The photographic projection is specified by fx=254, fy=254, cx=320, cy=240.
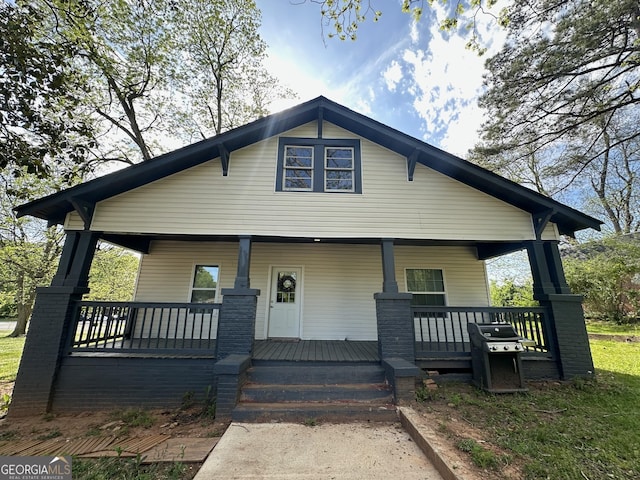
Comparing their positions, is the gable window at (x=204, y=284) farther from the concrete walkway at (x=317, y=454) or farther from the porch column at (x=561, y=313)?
the porch column at (x=561, y=313)

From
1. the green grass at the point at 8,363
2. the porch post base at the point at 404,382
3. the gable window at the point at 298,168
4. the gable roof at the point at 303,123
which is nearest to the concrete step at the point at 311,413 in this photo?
the porch post base at the point at 404,382

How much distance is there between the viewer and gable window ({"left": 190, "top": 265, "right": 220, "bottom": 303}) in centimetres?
718

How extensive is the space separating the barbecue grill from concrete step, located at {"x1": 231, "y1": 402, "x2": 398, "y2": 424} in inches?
77.2

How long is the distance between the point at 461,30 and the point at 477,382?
634 cm

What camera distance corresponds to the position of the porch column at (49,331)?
4461 mm

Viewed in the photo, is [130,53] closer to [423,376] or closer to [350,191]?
[350,191]

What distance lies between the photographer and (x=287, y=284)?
7.32 m

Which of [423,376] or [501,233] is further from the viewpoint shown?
[501,233]

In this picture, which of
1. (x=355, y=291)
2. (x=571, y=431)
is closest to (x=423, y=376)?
(x=571, y=431)

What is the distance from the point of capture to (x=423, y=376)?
505 cm

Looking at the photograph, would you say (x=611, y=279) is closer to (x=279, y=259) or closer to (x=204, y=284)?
(x=279, y=259)

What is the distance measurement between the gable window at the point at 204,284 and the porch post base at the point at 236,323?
2.46 meters

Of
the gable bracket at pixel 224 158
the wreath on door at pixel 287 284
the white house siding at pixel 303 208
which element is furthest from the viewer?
the wreath on door at pixel 287 284

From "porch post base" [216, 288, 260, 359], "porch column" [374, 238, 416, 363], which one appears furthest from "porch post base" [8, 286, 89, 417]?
"porch column" [374, 238, 416, 363]
